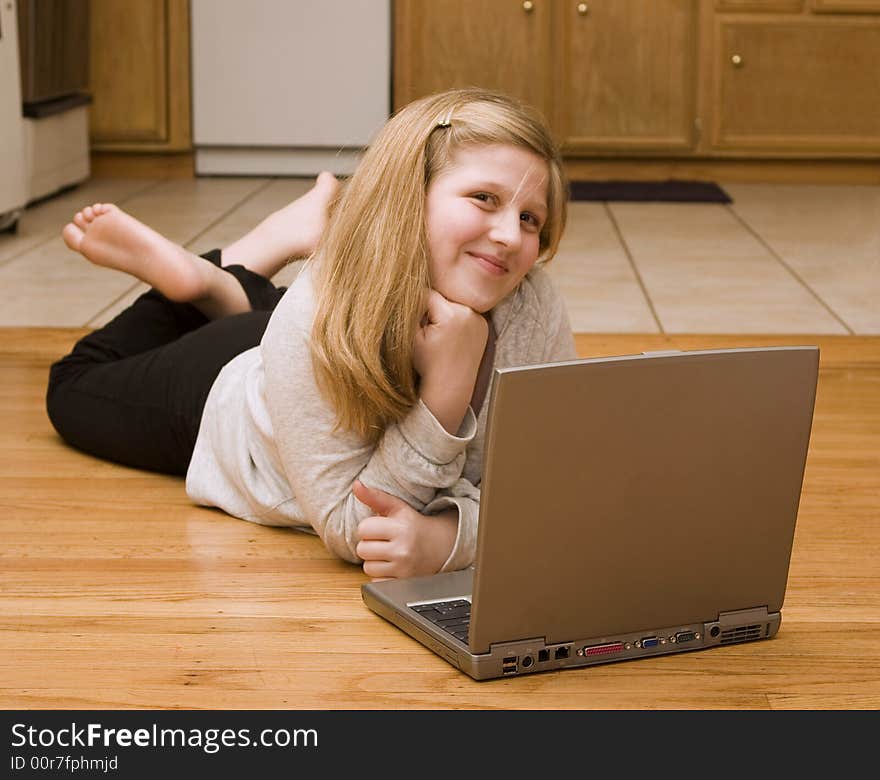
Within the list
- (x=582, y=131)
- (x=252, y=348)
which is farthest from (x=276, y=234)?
(x=582, y=131)

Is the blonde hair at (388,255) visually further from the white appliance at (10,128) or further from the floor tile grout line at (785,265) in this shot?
the white appliance at (10,128)

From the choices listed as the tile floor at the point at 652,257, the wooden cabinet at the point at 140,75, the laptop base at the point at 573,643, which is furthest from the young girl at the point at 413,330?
the wooden cabinet at the point at 140,75

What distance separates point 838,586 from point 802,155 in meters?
3.18

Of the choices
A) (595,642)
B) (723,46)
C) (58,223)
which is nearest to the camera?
(595,642)

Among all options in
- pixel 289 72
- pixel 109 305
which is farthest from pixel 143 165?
pixel 109 305

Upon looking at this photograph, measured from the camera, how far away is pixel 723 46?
13.9ft

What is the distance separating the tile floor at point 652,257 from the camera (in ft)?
8.44

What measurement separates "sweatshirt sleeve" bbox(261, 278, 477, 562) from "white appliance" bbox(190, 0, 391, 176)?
2.94 metres

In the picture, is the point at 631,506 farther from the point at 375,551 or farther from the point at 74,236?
the point at 74,236

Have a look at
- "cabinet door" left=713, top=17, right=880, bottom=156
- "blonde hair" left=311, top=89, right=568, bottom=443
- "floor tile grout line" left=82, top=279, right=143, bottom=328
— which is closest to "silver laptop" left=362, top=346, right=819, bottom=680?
"blonde hair" left=311, top=89, right=568, bottom=443

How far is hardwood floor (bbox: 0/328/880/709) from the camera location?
1082mm
